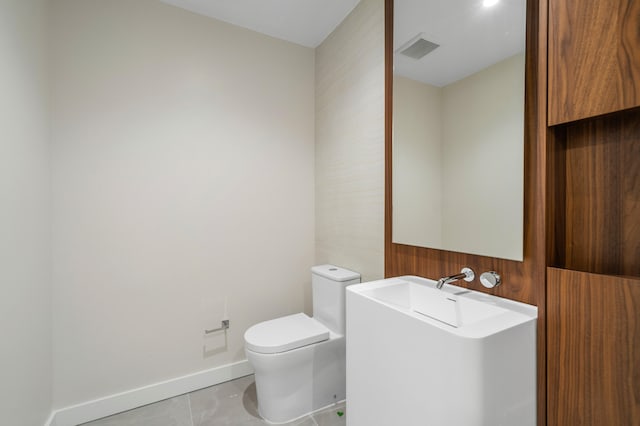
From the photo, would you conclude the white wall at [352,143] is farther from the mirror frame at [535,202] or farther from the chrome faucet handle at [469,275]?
the mirror frame at [535,202]

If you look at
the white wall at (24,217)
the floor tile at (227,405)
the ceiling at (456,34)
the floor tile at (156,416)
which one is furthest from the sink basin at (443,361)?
the white wall at (24,217)

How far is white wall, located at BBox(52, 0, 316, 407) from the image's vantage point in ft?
5.23

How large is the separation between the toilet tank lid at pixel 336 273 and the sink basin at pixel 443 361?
0.52 metres

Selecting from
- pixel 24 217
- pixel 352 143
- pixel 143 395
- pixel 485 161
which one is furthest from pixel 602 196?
pixel 143 395

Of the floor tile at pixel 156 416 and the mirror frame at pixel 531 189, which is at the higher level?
the mirror frame at pixel 531 189

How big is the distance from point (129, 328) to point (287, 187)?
1374 mm

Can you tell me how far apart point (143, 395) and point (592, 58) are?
260cm

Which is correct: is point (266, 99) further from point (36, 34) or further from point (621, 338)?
point (621, 338)

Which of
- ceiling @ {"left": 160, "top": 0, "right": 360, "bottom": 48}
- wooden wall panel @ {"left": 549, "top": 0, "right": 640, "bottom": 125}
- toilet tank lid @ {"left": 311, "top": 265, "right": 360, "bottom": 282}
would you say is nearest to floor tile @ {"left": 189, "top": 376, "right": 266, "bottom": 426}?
toilet tank lid @ {"left": 311, "top": 265, "right": 360, "bottom": 282}

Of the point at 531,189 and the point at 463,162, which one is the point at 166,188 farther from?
the point at 531,189

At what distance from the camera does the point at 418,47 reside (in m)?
1.41

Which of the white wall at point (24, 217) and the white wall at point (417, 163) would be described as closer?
the white wall at point (24, 217)

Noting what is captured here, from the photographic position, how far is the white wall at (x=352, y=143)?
1.66 metres

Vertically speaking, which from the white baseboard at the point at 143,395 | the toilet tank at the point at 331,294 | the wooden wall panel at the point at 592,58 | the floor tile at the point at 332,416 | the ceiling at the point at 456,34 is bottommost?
the floor tile at the point at 332,416
